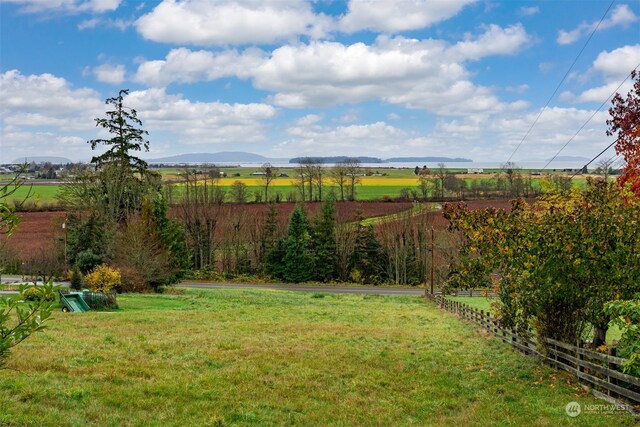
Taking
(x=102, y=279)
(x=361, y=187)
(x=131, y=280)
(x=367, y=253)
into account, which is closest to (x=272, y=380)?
(x=102, y=279)

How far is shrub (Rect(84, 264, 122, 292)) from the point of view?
37.2 m

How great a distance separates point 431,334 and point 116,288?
26718 mm

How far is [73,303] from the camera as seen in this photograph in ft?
97.9

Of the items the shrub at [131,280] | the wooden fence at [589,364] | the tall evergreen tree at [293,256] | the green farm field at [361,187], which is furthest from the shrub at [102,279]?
the green farm field at [361,187]

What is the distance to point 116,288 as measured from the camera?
135 feet

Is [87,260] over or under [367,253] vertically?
over

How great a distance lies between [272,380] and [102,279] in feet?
92.8

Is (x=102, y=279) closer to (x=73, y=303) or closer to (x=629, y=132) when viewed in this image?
(x=73, y=303)

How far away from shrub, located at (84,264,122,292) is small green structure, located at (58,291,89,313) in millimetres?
6517

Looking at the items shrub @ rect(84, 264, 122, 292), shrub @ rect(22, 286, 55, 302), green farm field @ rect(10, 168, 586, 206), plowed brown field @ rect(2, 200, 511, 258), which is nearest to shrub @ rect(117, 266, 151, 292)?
shrub @ rect(84, 264, 122, 292)

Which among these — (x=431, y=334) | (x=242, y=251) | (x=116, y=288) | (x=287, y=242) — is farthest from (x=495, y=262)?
(x=242, y=251)

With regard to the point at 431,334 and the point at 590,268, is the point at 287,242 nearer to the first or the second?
the point at 431,334

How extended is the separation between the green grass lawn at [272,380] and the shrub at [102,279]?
15.4 m

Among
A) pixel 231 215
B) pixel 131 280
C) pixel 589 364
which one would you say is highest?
pixel 231 215
